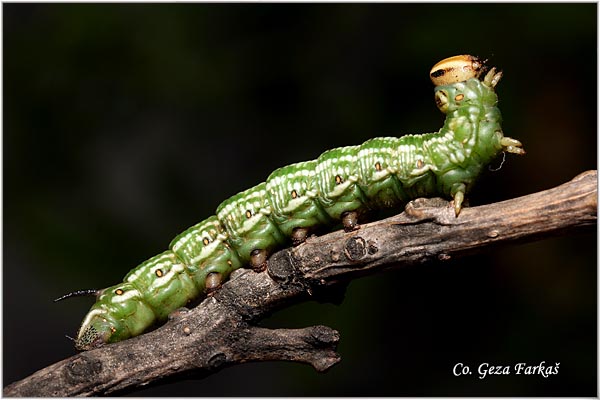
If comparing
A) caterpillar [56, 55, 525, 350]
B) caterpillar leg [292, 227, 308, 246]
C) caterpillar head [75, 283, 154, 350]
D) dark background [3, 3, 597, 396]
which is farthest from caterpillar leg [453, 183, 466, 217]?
dark background [3, 3, 597, 396]

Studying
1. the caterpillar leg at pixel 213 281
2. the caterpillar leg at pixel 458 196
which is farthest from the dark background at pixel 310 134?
the caterpillar leg at pixel 458 196

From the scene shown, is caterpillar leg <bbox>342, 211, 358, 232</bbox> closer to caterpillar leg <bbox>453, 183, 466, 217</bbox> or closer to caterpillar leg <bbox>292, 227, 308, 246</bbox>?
caterpillar leg <bbox>292, 227, 308, 246</bbox>

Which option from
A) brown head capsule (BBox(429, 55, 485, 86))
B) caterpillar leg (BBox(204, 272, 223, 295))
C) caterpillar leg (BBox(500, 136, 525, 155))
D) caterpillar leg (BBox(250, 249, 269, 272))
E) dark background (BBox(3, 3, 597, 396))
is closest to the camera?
caterpillar leg (BBox(500, 136, 525, 155))

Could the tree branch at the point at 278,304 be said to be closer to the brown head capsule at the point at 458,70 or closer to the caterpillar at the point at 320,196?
the caterpillar at the point at 320,196

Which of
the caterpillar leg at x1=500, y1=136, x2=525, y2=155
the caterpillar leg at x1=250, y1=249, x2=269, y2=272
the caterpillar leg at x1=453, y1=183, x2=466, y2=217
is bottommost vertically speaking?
the caterpillar leg at x1=250, y1=249, x2=269, y2=272

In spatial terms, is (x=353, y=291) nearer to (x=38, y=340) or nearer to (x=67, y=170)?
(x=67, y=170)

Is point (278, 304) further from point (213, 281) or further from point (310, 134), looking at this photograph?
point (310, 134)

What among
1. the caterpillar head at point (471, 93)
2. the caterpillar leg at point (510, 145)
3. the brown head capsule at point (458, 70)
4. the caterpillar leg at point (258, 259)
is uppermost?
the brown head capsule at point (458, 70)

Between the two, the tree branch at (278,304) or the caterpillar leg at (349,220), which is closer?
the tree branch at (278,304)
